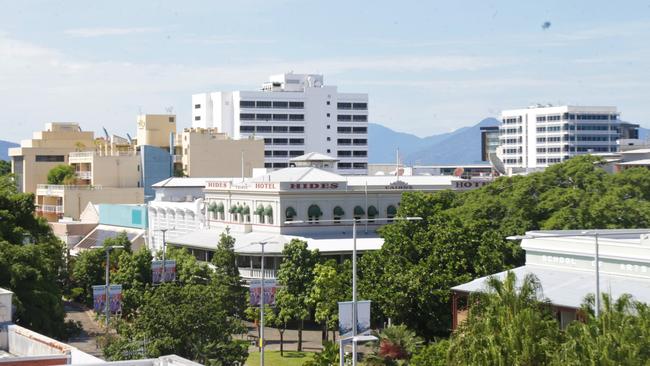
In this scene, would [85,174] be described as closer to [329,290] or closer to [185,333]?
[329,290]

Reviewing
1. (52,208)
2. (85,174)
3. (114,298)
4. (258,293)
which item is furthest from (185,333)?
(85,174)

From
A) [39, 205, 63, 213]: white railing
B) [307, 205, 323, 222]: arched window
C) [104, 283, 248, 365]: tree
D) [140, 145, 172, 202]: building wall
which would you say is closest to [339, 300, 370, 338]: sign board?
[104, 283, 248, 365]: tree

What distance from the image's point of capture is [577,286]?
60.8 m

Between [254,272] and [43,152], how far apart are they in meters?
86.2

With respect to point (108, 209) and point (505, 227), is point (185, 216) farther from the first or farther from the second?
point (505, 227)

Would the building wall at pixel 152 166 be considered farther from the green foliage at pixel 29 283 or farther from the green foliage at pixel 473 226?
the green foliage at pixel 29 283

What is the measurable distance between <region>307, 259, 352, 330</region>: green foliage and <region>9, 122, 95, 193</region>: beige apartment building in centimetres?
9224

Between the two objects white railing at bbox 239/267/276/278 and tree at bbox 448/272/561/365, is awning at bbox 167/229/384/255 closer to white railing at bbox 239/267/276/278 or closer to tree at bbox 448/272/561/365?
white railing at bbox 239/267/276/278

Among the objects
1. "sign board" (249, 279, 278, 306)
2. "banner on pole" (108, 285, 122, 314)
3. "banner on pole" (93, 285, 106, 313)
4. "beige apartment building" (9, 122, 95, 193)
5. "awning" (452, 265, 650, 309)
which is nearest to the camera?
"awning" (452, 265, 650, 309)

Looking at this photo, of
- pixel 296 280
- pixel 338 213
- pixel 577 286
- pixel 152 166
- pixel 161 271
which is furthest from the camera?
pixel 152 166

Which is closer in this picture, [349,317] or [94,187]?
[349,317]

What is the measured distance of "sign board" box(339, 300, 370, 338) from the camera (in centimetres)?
4494

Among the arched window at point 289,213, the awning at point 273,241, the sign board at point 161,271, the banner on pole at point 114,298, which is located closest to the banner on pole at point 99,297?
the banner on pole at point 114,298

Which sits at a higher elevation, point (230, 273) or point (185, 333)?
point (230, 273)
